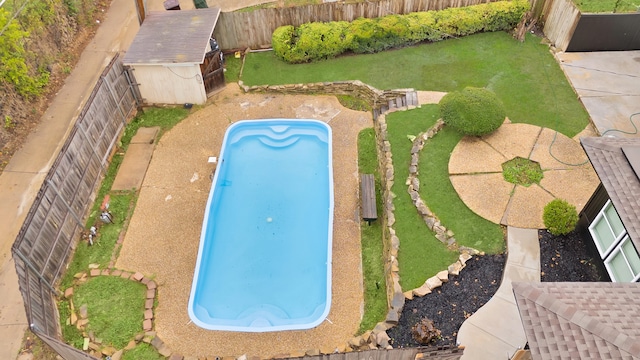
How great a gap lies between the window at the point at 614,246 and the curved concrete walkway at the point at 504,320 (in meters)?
1.53

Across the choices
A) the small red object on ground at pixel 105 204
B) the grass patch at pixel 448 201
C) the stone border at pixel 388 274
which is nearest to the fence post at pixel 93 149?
the small red object on ground at pixel 105 204

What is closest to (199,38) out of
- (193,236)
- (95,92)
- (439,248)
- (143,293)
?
(95,92)

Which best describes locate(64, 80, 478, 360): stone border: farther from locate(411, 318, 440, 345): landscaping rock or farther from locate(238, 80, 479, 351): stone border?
locate(411, 318, 440, 345): landscaping rock

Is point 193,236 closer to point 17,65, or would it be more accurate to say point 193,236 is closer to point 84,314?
point 84,314

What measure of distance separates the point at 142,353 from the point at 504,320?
30.2 ft

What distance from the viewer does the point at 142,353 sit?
36.6ft

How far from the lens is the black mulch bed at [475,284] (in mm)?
10938

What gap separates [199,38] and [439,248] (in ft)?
38.7

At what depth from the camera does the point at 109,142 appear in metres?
15.8

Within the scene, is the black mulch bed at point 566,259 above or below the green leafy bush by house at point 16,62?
below

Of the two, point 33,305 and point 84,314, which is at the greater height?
point 33,305

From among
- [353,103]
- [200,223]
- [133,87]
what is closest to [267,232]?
[200,223]

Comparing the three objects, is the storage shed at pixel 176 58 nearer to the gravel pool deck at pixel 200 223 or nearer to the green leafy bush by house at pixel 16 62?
the gravel pool deck at pixel 200 223

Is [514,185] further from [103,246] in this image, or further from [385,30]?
[103,246]
